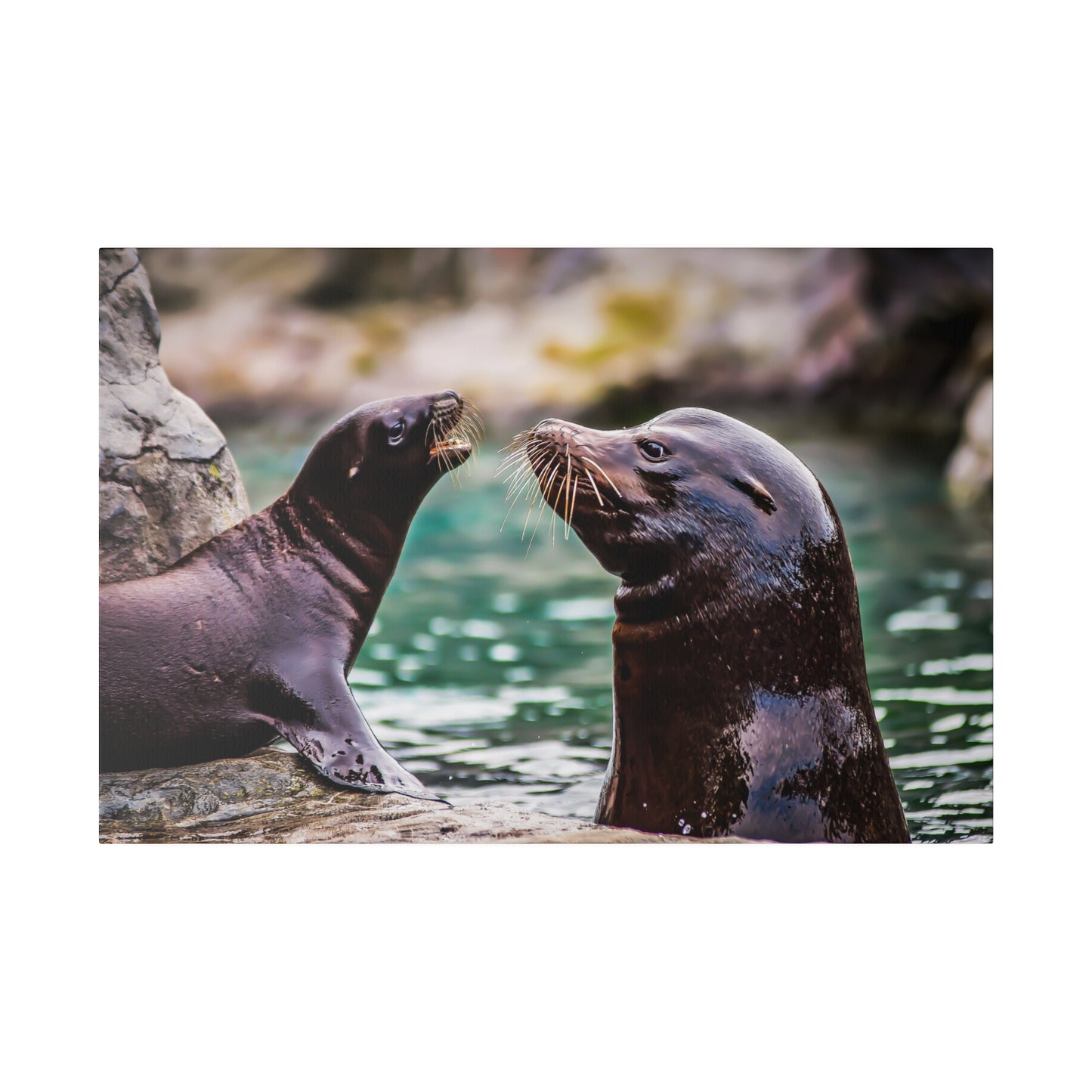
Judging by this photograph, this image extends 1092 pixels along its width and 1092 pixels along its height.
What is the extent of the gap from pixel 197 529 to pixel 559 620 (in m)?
2.95

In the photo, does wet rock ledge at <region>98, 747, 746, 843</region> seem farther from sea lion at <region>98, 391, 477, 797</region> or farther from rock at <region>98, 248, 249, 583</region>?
rock at <region>98, 248, 249, 583</region>

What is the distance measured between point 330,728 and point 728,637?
184 centimetres

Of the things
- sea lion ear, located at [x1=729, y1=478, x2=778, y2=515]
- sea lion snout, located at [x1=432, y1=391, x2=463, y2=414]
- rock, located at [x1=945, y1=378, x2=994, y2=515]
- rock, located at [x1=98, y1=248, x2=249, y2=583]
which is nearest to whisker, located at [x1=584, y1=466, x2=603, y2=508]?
sea lion ear, located at [x1=729, y1=478, x2=778, y2=515]

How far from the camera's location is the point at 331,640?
18.3 feet

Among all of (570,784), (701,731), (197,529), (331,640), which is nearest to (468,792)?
(570,784)

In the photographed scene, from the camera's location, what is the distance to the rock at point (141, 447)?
569 cm

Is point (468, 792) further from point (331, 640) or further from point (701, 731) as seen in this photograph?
point (701, 731)

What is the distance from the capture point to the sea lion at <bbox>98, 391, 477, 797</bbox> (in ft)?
17.8

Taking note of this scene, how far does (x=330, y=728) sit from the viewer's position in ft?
17.6

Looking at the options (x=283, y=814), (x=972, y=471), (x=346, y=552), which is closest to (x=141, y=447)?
(x=346, y=552)

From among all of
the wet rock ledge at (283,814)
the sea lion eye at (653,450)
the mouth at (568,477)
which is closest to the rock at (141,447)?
the wet rock ledge at (283,814)

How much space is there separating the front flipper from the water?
15.9 inches

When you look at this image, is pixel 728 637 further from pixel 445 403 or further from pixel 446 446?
pixel 445 403

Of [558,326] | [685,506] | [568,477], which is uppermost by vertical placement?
[558,326]
